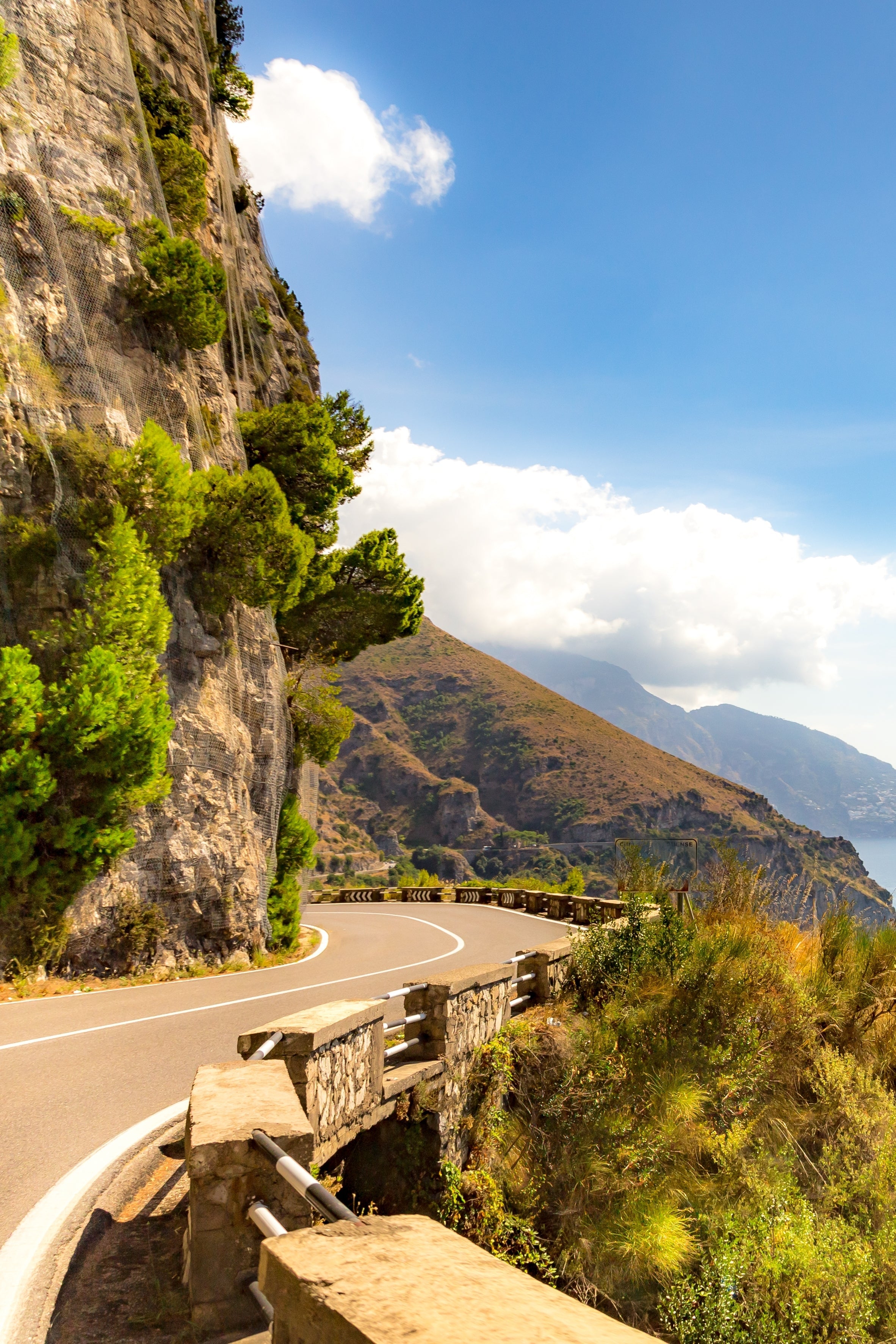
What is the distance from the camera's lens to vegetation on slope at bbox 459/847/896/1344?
21.2 feet

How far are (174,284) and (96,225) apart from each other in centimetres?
162

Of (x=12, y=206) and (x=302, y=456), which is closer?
(x=12, y=206)

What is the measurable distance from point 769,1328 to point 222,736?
12.6 m

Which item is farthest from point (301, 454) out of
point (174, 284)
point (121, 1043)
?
point (121, 1043)

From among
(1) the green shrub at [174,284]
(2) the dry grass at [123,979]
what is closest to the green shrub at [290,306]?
(1) the green shrub at [174,284]

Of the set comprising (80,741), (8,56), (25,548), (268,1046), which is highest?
(8,56)

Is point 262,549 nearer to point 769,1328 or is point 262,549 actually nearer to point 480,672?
point 769,1328

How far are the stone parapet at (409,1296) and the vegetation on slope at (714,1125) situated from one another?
19.6 ft

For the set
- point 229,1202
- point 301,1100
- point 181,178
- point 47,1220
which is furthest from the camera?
point 181,178

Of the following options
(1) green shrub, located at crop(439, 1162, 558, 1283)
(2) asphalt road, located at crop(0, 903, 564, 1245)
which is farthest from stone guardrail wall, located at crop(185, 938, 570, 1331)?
(2) asphalt road, located at crop(0, 903, 564, 1245)

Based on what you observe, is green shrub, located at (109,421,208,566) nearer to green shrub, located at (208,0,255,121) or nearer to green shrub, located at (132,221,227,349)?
green shrub, located at (132,221,227,349)

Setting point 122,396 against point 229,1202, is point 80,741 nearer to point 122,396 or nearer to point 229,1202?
point 122,396

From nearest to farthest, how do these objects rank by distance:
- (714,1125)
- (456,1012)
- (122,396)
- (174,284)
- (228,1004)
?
1. (456,1012)
2. (714,1125)
3. (228,1004)
4. (122,396)
5. (174,284)

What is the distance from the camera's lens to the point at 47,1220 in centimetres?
379
